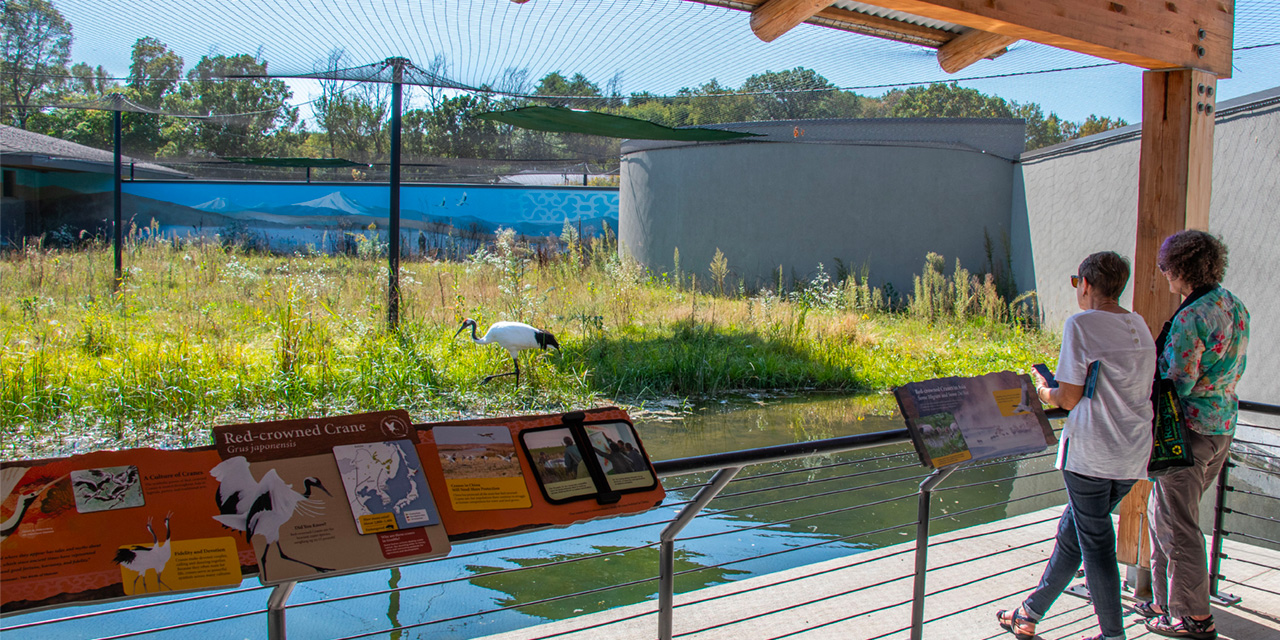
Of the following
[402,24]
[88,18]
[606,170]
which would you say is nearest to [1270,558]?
[402,24]

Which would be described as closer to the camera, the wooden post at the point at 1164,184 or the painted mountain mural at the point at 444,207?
the wooden post at the point at 1164,184

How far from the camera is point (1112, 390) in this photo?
7.07 ft

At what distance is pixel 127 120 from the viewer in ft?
61.2

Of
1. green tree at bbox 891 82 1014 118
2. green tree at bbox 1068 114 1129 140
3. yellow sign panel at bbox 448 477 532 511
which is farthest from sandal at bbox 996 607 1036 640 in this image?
green tree at bbox 1068 114 1129 140

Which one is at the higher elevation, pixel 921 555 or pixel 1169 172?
pixel 1169 172

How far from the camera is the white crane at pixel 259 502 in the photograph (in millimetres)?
1289

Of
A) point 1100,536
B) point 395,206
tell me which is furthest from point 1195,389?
point 395,206

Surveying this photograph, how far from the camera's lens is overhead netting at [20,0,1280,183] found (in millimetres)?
4879

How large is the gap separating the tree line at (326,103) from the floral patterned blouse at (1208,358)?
4.06m

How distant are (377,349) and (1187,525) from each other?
570 cm

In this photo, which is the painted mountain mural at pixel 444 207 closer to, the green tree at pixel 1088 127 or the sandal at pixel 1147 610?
the green tree at pixel 1088 127

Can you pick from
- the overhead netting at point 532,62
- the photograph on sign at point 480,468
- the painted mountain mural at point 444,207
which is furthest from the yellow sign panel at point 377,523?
the painted mountain mural at point 444,207

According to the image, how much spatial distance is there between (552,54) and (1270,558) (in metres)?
5.28

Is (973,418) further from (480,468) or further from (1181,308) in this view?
(480,468)
